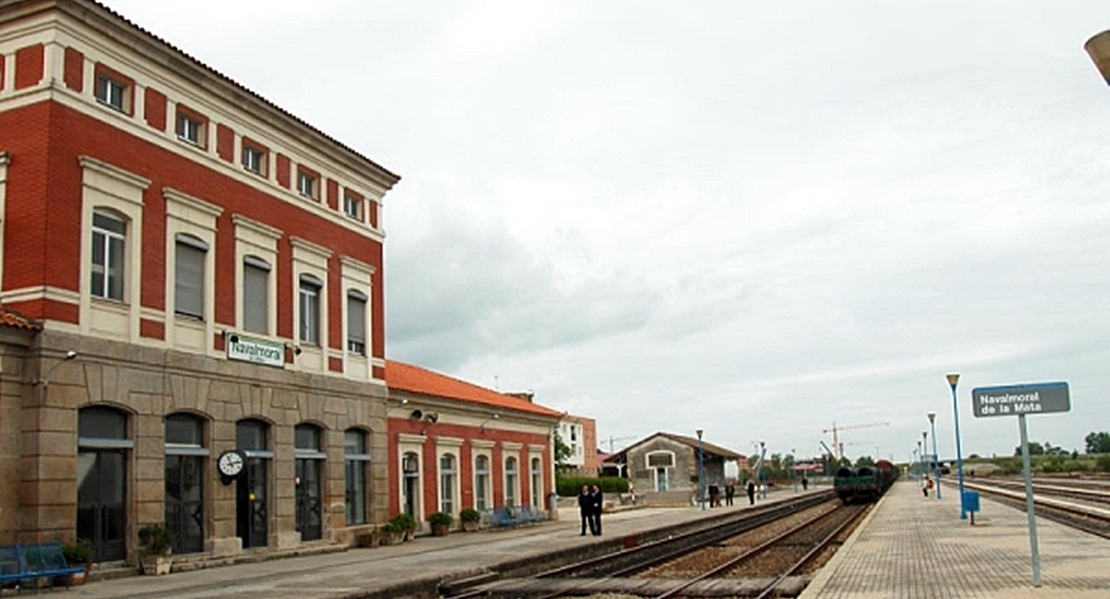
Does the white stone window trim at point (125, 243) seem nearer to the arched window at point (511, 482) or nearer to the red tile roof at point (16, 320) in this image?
the red tile roof at point (16, 320)

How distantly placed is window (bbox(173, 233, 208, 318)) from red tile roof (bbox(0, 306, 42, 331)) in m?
3.73

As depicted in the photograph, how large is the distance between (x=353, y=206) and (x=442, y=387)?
8.58m

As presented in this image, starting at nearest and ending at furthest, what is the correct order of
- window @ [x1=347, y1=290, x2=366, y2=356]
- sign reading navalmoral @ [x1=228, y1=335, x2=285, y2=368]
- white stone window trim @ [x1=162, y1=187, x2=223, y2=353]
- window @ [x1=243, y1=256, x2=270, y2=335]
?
white stone window trim @ [x1=162, y1=187, x2=223, y2=353]
sign reading navalmoral @ [x1=228, y1=335, x2=285, y2=368]
window @ [x1=243, y1=256, x2=270, y2=335]
window @ [x1=347, y1=290, x2=366, y2=356]

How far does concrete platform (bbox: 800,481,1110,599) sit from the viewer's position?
14086 millimetres

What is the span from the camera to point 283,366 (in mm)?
24969

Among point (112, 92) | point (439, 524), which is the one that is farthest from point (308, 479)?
point (112, 92)

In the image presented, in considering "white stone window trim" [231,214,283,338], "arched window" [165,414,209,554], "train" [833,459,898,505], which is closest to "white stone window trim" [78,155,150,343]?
"arched window" [165,414,209,554]

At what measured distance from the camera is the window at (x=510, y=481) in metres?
37.3

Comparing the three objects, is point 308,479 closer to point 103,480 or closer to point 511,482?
point 103,480

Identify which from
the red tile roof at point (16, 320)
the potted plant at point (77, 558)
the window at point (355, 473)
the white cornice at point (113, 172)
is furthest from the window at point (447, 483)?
the red tile roof at point (16, 320)

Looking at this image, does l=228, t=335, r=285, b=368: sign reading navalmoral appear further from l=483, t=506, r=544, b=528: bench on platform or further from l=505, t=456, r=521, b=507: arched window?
l=505, t=456, r=521, b=507: arched window

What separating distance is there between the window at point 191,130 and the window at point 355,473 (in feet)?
27.7

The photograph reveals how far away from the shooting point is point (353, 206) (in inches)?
1162

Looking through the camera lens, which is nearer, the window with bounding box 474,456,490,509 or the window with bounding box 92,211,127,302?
the window with bounding box 92,211,127,302
